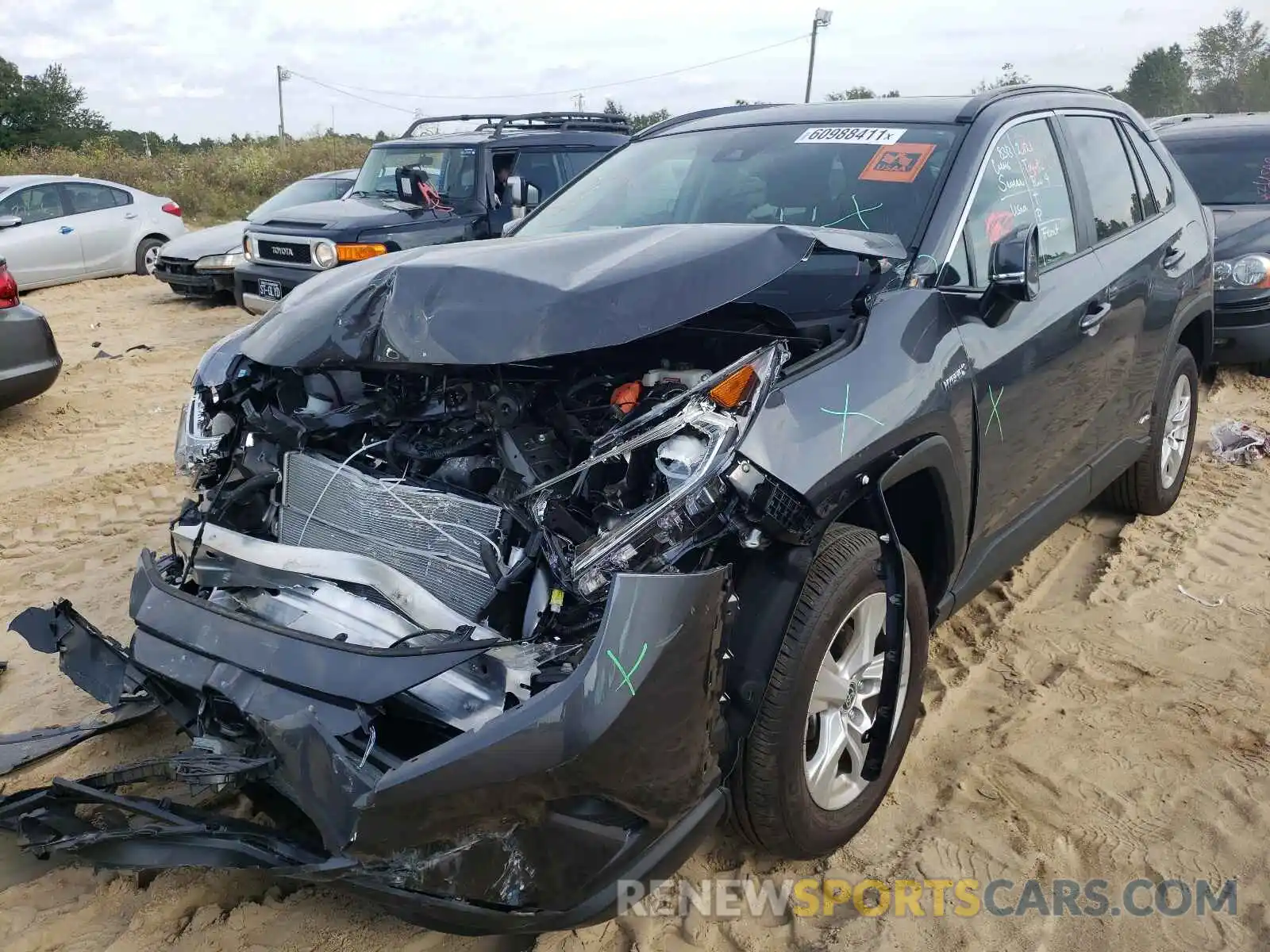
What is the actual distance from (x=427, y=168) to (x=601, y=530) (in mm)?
7591

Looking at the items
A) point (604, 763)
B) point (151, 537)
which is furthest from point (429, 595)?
point (151, 537)

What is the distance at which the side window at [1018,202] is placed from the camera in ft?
10.0

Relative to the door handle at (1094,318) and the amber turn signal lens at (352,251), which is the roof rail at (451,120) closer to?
the amber turn signal lens at (352,251)

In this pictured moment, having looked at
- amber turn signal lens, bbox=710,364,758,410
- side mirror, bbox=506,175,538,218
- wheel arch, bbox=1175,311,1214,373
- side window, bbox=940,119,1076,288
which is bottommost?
wheel arch, bbox=1175,311,1214,373

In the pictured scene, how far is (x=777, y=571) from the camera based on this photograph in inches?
87.8

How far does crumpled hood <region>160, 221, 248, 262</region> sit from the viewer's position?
37.6 ft

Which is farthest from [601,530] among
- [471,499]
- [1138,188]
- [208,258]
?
[208,258]

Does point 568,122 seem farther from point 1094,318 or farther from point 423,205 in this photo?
point 1094,318

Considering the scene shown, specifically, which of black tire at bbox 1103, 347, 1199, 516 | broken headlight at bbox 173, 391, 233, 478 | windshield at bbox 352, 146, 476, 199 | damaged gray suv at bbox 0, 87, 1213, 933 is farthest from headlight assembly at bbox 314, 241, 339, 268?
black tire at bbox 1103, 347, 1199, 516

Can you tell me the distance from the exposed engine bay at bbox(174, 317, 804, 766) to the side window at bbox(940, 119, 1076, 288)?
0.82 m

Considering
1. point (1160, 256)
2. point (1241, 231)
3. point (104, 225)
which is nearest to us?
point (1160, 256)

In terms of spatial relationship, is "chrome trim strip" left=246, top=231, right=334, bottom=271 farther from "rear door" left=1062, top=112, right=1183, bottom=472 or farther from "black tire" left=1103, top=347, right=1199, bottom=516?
"black tire" left=1103, top=347, right=1199, bottom=516

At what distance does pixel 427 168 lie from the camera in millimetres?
8977

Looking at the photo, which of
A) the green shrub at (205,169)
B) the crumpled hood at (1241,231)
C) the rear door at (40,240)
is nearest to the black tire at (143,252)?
the rear door at (40,240)
